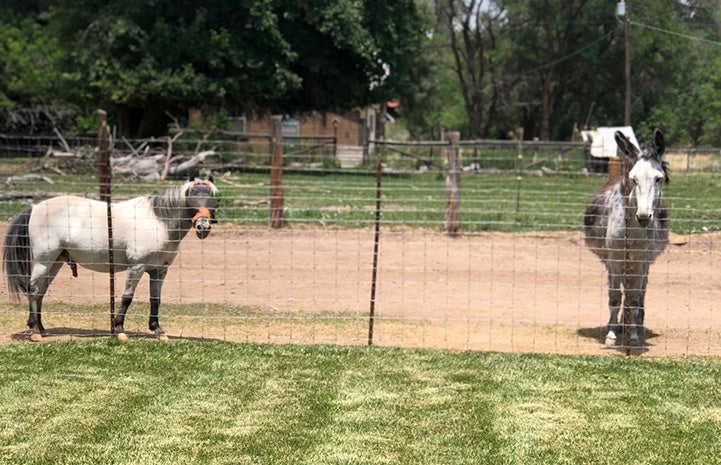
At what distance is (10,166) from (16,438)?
20.1 meters

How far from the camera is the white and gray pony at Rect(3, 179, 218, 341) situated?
28.3 ft

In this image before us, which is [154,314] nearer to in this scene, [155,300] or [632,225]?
[155,300]

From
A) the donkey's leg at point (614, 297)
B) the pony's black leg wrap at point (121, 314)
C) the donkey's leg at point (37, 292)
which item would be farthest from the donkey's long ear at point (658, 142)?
the donkey's leg at point (37, 292)

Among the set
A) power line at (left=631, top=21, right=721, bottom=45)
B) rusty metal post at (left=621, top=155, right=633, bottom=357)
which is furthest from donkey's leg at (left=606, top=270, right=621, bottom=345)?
power line at (left=631, top=21, right=721, bottom=45)

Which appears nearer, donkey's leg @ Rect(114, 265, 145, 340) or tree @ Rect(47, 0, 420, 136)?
donkey's leg @ Rect(114, 265, 145, 340)

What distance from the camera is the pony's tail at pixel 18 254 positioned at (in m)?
8.70

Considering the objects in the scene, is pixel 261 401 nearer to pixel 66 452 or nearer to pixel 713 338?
pixel 66 452

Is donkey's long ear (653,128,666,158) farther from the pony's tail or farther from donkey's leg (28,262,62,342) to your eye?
the pony's tail

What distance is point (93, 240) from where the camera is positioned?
28.5 feet

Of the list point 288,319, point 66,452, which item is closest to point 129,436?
point 66,452

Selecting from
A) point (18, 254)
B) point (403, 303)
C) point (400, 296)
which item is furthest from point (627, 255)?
point (18, 254)

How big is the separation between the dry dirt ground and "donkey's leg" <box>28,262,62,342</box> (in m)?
0.14

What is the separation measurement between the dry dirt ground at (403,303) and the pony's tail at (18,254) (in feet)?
1.68

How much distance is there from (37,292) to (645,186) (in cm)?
585
